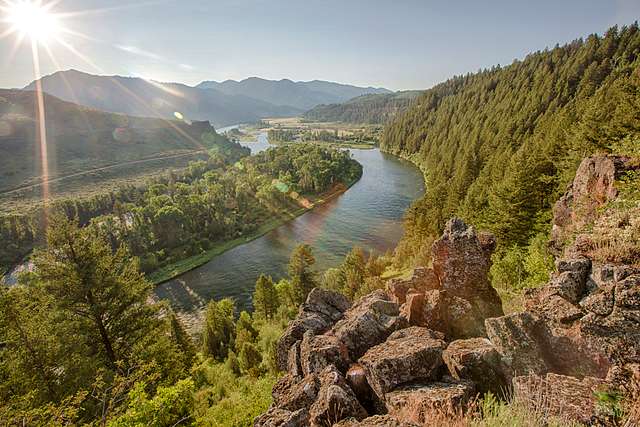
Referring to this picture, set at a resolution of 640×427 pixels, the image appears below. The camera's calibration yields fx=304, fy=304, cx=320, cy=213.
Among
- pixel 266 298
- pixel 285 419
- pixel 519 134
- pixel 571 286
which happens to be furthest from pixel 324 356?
pixel 519 134

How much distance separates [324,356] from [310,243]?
2446 inches

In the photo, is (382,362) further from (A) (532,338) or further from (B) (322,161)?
(B) (322,161)

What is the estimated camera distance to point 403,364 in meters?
8.05

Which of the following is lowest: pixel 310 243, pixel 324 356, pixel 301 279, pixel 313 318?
pixel 310 243

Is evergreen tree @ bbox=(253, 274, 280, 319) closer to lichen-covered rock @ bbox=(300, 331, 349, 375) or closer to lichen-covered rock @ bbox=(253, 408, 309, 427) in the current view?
lichen-covered rock @ bbox=(300, 331, 349, 375)

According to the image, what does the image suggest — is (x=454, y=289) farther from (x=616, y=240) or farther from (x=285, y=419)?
(x=285, y=419)

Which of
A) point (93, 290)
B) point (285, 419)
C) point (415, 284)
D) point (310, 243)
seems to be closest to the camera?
point (285, 419)

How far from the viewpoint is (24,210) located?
109812 millimetres

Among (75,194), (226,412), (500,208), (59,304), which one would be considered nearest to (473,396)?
(226,412)

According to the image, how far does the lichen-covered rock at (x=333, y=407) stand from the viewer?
7.25 m

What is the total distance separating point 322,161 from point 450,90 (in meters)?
127

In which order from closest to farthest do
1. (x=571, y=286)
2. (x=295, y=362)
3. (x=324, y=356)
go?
1. (x=571, y=286)
2. (x=324, y=356)
3. (x=295, y=362)

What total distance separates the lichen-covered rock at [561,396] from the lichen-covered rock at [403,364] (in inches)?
77.6

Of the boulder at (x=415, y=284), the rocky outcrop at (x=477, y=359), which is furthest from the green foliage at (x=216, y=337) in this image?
the rocky outcrop at (x=477, y=359)
